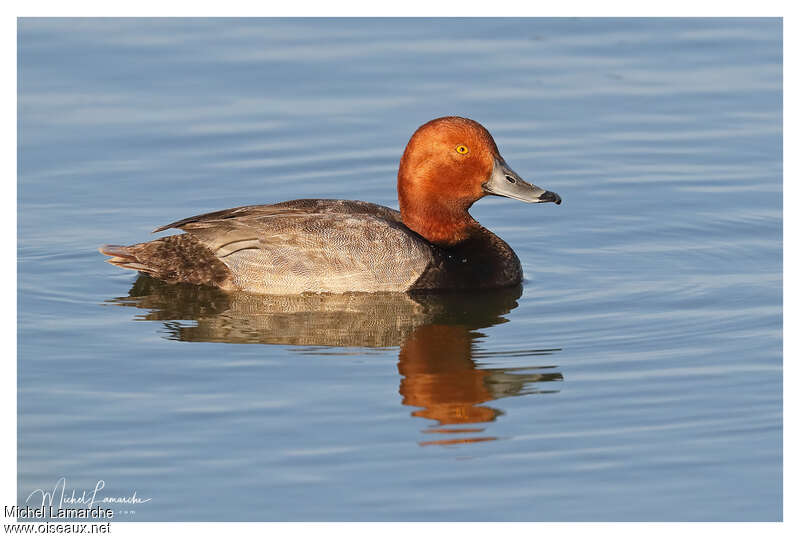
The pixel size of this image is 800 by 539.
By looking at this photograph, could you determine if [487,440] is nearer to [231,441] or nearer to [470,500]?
[470,500]

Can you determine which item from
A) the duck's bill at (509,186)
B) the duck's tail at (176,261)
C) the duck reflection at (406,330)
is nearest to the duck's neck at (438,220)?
the duck's bill at (509,186)

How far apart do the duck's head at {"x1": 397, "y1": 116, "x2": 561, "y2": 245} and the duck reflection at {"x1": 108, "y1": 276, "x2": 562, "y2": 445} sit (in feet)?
1.92

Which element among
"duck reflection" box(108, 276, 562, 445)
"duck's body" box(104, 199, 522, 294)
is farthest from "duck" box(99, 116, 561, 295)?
"duck reflection" box(108, 276, 562, 445)

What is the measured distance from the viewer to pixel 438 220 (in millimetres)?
10078

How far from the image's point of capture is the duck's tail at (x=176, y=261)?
32.4 feet

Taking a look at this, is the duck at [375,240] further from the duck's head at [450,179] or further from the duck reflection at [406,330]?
the duck reflection at [406,330]

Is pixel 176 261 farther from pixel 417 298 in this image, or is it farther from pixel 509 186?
pixel 509 186

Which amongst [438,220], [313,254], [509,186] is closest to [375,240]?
[313,254]

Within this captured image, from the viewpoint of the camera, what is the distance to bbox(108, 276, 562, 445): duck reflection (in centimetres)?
793

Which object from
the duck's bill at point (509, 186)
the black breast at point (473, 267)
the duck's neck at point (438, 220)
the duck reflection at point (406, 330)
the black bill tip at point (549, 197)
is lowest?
the duck reflection at point (406, 330)

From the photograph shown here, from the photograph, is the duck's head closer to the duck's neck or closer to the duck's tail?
the duck's neck

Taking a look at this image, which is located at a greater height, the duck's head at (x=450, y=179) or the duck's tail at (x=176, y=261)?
the duck's head at (x=450, y=179)

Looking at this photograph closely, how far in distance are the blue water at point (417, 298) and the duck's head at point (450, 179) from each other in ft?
2.19

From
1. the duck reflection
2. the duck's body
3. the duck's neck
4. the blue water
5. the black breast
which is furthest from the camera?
the duck's neck
